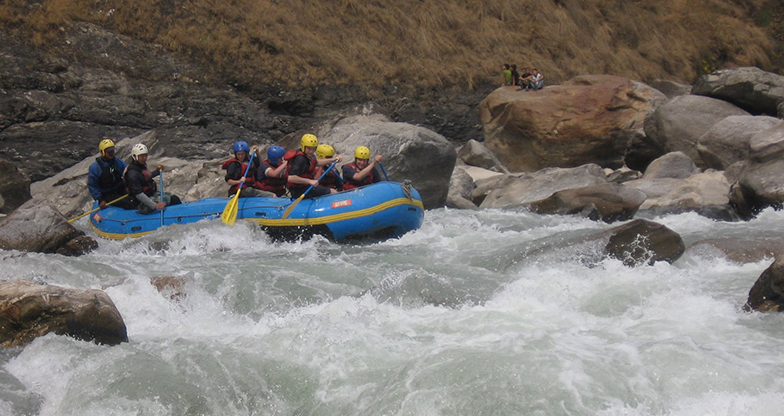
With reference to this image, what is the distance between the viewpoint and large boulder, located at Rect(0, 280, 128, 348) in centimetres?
489

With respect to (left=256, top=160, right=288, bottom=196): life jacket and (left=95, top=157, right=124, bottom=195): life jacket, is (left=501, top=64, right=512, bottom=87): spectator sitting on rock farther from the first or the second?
(left=95, top=157, right=124, bottom=195): life jacket

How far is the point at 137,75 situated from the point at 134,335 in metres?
13.2

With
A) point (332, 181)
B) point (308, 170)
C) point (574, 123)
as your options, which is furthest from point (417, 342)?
point (574, 123)

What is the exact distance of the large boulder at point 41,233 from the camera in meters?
8.52

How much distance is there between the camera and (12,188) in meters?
12.0

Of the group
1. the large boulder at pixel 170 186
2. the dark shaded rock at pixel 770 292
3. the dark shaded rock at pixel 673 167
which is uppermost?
the dark shaded rock at pixel 770 292

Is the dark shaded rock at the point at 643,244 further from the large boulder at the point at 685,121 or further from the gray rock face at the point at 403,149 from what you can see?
the large boulder at the point at 685,121

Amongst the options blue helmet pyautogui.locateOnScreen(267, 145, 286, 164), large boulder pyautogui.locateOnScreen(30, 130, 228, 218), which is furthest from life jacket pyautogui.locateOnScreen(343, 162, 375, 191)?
large boulder pyautogui.locateOnScreen(30, 130, 228, 218)

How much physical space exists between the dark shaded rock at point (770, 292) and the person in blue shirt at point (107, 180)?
733 cm

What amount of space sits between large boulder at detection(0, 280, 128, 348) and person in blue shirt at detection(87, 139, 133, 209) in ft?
16.4

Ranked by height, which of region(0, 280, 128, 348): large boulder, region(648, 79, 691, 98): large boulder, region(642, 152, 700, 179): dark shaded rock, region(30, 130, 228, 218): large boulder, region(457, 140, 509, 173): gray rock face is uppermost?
region(0, 280, 128, 348): large boulder

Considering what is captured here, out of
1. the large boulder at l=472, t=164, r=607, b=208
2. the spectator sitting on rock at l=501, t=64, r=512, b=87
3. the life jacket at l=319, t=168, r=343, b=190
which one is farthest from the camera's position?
the spectator sitting on rock at l=501, t=64, r=512, b=87

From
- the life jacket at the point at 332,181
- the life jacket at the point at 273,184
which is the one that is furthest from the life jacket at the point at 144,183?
the life jacket at the point at 332,181

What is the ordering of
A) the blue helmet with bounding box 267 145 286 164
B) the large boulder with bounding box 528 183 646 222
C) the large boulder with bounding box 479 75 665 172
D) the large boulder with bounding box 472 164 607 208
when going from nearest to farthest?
the blue helmet with bounding box 267 145 286 164 → the large boulder with bounding box 528 183 646 222 → the large boulder with bounding box 472 164 607 208 → the large boulder with bounding box 479 75 665 172
